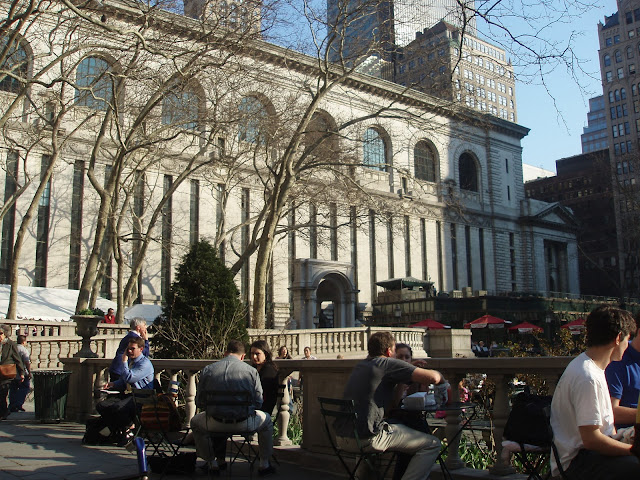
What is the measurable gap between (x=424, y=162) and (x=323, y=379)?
49.6 metres

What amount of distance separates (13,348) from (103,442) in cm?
450

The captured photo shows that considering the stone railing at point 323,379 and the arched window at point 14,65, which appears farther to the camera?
the arched window at point 14,65

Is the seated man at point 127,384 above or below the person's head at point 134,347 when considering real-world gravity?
below

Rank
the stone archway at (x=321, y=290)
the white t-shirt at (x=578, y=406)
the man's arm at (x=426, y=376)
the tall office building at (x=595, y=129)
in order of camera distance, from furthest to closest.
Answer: the tall office building at (x=595, y=129)
the stone archway at (x=321, y=290)
the man's arm at (x=426, y=376)
the white t-shirt at (x=578, y=406)

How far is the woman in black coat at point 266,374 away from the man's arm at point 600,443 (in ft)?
14.0

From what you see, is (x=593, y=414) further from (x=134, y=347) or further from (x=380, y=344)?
(x=134, y=347)

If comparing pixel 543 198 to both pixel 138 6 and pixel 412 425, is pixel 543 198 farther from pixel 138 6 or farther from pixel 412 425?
pixel 412 425

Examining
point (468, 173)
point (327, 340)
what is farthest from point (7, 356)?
point (468, 173)

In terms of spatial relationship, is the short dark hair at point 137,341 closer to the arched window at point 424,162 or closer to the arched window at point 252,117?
the arched window at point 252,117

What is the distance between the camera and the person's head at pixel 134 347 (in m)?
8.09

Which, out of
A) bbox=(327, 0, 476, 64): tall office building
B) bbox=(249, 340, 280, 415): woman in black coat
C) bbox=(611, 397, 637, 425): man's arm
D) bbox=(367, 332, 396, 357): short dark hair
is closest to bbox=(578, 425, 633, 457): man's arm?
bbox=(611, 397, 637, 425): man's arm

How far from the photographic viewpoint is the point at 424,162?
5531cm

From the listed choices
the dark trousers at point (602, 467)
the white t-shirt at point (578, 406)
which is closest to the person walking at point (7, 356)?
the white t-shirt at point (578, 406)

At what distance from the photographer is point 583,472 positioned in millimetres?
3762
